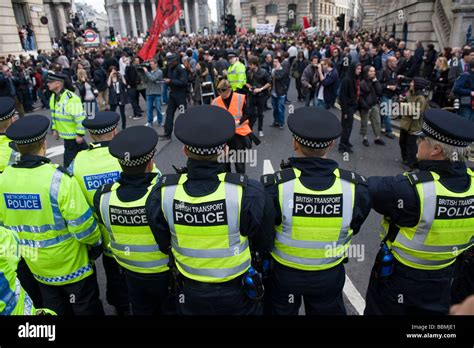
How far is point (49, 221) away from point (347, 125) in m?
6.88

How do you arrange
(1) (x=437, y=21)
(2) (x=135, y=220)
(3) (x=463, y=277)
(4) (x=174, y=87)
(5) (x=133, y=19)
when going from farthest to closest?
(5) (x=133, y=19) → (1) (x=437, y=21) → (4) (x=174, y=87) → (3) (x=463, y=277) → (2) (x=135, y=220)

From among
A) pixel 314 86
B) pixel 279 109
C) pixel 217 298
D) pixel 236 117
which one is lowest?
pixel 279 109

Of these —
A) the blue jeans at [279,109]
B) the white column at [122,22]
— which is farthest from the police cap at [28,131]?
the white column at [122,22]

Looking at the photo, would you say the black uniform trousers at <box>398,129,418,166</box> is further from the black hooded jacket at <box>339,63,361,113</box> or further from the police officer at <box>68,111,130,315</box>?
the police officer at <box>68,111,130,315</box>

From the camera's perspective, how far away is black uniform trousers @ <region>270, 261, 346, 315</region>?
2.57 metres

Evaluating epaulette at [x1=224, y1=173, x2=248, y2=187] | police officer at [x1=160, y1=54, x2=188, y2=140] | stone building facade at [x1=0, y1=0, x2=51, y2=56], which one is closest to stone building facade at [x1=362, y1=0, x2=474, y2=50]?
police officer at [x1=160, y1=54, x2=188, y2=140]

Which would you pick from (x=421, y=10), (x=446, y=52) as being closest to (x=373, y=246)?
(x=446, y=52)

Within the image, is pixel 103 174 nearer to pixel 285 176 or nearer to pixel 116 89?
pixel 285 176

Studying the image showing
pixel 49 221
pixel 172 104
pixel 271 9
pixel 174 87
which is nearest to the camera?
pixel 49 221

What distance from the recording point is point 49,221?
2.79 meters

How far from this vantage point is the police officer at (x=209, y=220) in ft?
7.50

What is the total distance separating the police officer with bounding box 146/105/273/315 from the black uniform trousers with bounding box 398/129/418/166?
5626 millimetres

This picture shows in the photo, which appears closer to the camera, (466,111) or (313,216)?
(313,216)

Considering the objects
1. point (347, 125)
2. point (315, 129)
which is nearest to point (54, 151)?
point (347, 125)
